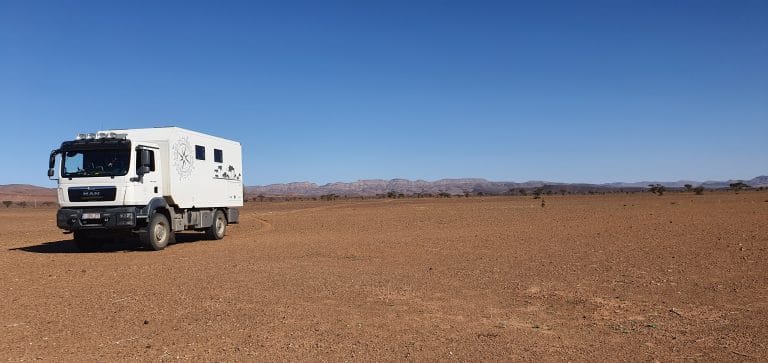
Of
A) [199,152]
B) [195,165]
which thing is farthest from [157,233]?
[199,152]

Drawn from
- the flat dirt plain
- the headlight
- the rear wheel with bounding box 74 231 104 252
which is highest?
the headlight

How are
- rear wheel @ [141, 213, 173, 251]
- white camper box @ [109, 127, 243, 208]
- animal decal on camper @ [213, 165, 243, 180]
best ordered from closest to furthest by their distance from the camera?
rear wheel @ [141, 213, 173, 251] < white camper box @ [109, 127, 243, 208] < animal decal on camper @ [213, 165, 243, 180]

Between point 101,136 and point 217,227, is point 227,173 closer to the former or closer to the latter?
point 217,227

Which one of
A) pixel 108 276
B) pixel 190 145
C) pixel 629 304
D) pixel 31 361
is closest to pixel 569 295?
pixel 629 304

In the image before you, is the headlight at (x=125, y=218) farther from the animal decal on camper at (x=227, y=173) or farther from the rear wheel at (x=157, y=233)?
the animal decal on camper at (x=227, y=173)

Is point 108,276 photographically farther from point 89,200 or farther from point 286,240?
point 286,240

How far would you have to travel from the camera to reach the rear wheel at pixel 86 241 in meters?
17.9

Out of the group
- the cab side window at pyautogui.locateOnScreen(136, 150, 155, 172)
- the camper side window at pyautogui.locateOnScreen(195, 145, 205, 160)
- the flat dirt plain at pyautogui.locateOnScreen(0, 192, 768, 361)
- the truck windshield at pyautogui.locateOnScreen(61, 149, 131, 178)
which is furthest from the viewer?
the camper side window at pyautogui.locateOnScreen(195, 145, 205, 160)

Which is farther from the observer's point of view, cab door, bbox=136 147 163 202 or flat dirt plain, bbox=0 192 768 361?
cab door, bbox=136 147 163 202

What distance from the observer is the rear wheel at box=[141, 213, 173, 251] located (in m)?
17.3

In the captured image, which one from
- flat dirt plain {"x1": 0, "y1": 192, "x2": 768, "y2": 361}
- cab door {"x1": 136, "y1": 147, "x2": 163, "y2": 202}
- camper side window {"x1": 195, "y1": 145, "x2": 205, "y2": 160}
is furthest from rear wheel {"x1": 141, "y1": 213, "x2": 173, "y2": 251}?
camper side window {"x1": 195, "y1": 145, "x2": 205, "y2": 160}

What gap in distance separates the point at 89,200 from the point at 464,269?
10861 mm

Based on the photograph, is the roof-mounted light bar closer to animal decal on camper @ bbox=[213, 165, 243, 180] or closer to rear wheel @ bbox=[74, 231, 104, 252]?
rear wheel @ bbox=[74, 231, 104, 252]

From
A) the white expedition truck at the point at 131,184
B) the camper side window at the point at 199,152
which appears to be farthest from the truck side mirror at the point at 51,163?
the camper side window at the point at 199,152
